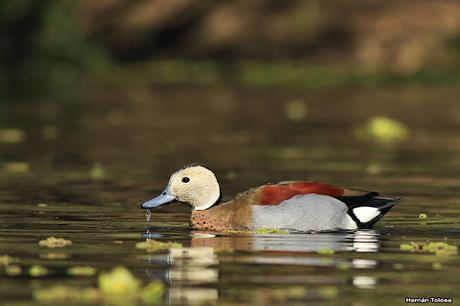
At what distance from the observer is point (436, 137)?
911 inches

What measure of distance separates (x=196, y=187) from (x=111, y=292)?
3250 millimetres

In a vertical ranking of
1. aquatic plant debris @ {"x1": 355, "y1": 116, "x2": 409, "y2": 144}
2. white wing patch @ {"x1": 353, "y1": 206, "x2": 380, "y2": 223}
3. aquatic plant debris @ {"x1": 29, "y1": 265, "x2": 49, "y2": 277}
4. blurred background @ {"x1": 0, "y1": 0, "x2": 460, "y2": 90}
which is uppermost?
blurred background @ {"x1": 0, "y1": 0, "x2": 460, "y2": 90}

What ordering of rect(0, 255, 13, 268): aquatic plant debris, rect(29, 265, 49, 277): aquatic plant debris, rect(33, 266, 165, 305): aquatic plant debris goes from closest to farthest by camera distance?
rect(33, 266, 165, 305): aquatic plant debris
rect(29, 265, 49, 277): aquatic plant debris
rect(0, 255, 13, 268): aquatic plant debris

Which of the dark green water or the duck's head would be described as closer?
the dark green water

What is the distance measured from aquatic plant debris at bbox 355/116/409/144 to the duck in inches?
421

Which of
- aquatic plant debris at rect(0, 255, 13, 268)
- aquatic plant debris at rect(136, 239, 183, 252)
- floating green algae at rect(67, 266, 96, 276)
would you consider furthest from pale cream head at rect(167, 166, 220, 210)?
floating green algae at rect(67, 266, 96, 276)

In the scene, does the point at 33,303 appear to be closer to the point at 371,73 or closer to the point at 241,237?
the point at 241,237

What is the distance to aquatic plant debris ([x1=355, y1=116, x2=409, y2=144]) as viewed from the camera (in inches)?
914

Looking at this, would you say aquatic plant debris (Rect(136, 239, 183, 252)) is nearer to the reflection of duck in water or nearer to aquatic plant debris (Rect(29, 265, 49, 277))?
the reflection of duck in water

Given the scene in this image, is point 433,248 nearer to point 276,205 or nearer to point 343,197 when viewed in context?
point 343,197

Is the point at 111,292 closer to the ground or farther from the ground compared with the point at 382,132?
closer to the ground

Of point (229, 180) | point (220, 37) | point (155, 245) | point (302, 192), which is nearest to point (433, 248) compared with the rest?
point (302, 192)

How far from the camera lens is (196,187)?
12.3 metres

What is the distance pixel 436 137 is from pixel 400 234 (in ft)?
36.0
